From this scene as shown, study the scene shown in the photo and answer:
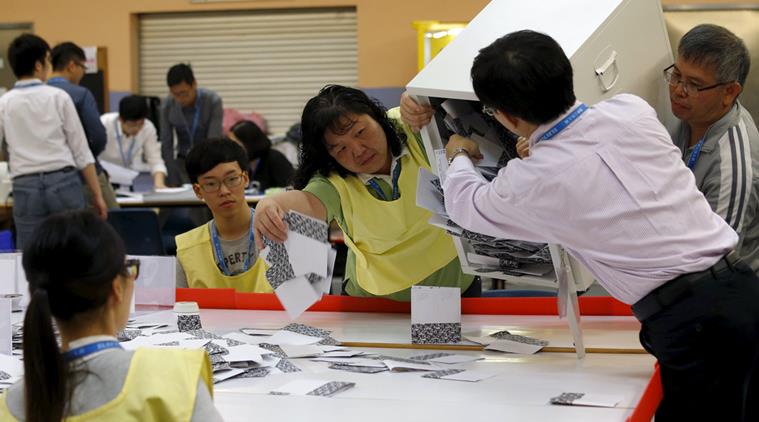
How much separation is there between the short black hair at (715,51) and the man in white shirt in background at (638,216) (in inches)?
16.1

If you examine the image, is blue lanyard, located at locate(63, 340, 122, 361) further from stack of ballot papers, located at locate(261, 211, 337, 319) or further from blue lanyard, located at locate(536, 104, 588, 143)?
stack of ballot papers, located at locate(261, 211, 337, 319)

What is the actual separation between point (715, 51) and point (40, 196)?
3.74m

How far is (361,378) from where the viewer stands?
6.41 ft

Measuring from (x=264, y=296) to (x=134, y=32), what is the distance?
26.2 ft

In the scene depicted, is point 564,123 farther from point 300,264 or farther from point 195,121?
point 195,121

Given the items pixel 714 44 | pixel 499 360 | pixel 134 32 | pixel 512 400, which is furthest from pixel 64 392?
pixel 134 32

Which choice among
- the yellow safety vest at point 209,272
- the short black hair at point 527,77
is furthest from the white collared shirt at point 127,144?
the short black hair at point 527,77

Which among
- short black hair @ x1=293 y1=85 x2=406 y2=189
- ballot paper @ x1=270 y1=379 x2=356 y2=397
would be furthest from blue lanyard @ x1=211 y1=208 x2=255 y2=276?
ballot paper @ x1=270 y1=379 x2=356 y2=397

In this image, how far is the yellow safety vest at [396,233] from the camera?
8.46 feet

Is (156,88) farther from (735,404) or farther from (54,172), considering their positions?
(735,404)

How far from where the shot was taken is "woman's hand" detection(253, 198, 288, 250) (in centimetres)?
238

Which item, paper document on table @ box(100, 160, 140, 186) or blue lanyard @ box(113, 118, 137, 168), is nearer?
paper document on table @ box(100, 160, 140, 186)

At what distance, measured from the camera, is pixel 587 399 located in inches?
68.3

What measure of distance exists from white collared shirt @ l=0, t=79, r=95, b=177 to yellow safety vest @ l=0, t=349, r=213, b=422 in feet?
12.6
